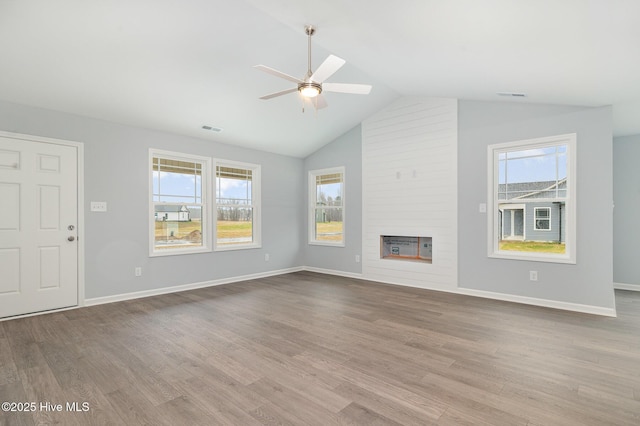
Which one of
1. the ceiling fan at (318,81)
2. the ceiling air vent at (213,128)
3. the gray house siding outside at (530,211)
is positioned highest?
the ceiling air vent at (213,128)

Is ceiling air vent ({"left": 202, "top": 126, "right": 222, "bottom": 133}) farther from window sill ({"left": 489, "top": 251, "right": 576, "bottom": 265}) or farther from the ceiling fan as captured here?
window sill ({"left": 489, "top": 251, "right": 576, "bottom": 265})

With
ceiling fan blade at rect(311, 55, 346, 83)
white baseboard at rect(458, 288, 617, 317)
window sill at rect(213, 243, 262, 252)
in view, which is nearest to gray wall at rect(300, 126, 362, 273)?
window sill at rect(213, 243, 262, 252)

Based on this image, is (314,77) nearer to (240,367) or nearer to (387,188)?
(240,367)

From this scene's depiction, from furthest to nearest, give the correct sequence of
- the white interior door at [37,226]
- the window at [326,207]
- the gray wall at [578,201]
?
the window at [326,207] → the gray wall at [578,201] → the white interior door at [37,226]

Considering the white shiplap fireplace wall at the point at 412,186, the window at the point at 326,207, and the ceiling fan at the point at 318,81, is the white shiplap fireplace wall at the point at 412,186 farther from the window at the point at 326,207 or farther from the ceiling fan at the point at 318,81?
the ceiling fan at the point at 318,81

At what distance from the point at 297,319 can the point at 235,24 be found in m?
3.28

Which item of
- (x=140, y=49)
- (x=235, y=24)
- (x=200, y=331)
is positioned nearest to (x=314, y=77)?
(x=235, y=24)

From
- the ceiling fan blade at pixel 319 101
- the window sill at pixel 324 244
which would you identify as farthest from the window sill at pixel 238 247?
the ceiling fan blade at pixel 319 101

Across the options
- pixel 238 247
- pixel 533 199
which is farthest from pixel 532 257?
pixel 238 247

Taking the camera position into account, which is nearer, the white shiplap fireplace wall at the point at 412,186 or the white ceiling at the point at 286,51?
the white ceiling at the point at 286,51

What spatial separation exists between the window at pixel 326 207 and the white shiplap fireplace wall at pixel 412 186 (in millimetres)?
681

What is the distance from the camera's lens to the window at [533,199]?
423cm

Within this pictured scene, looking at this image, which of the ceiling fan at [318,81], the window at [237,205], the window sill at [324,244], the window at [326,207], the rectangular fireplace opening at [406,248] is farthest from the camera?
the window at [326,207]

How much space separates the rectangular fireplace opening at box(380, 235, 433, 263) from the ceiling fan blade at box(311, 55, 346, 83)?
3.71 meters
